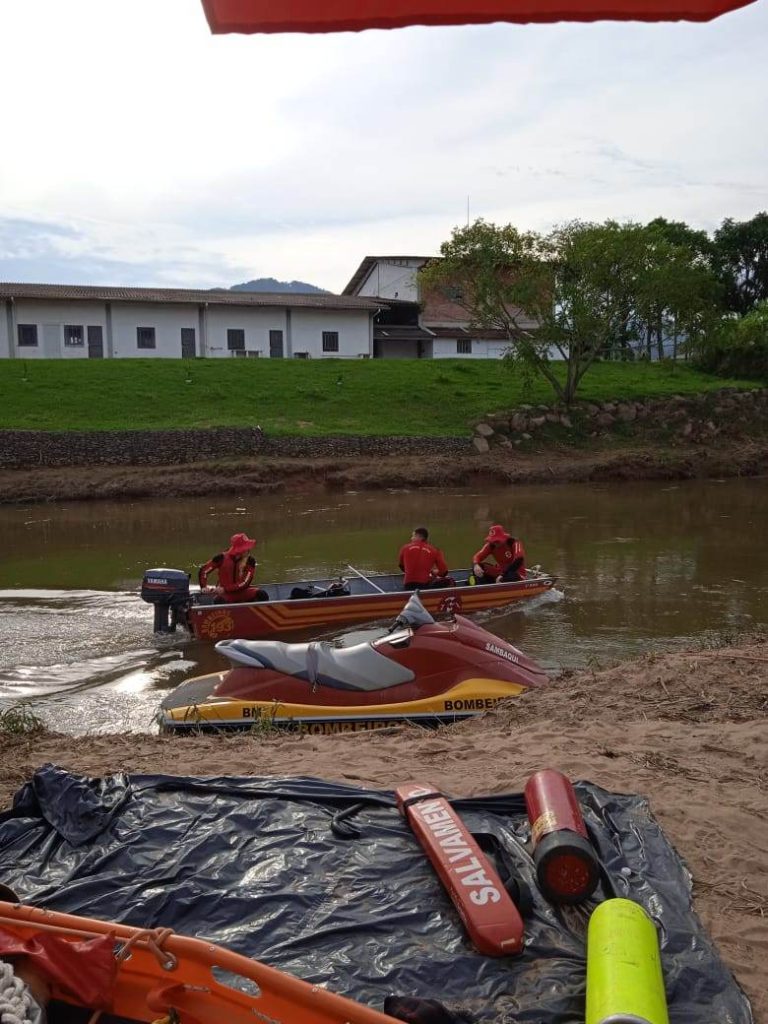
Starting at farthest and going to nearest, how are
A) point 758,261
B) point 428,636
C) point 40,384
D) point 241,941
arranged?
1. point 758,261
2. point 40,384
3. point 428,636
4. point 241,941

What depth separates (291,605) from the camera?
37.6 ft

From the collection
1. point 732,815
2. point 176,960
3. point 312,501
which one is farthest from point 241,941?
point 312,501

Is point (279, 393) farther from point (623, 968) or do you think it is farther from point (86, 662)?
point (623, 968)

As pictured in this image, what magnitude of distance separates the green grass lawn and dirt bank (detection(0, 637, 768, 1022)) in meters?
21.1

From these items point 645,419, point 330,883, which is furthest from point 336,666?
point 645,419

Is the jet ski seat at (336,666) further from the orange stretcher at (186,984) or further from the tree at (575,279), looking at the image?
the tree at (575,279)

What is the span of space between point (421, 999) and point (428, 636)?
4.74 m

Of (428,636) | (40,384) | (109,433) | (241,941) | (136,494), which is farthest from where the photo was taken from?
(40,384)

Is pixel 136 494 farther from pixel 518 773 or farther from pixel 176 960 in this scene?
pixel 176 960

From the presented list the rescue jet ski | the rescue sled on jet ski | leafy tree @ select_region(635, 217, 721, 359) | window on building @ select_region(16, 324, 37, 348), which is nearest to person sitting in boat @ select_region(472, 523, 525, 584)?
the rescue sled on jet ski

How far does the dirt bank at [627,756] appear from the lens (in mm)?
4355

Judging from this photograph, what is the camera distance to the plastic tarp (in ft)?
11.5

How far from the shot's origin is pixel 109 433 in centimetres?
2608

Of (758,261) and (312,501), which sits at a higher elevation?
(758,261)
